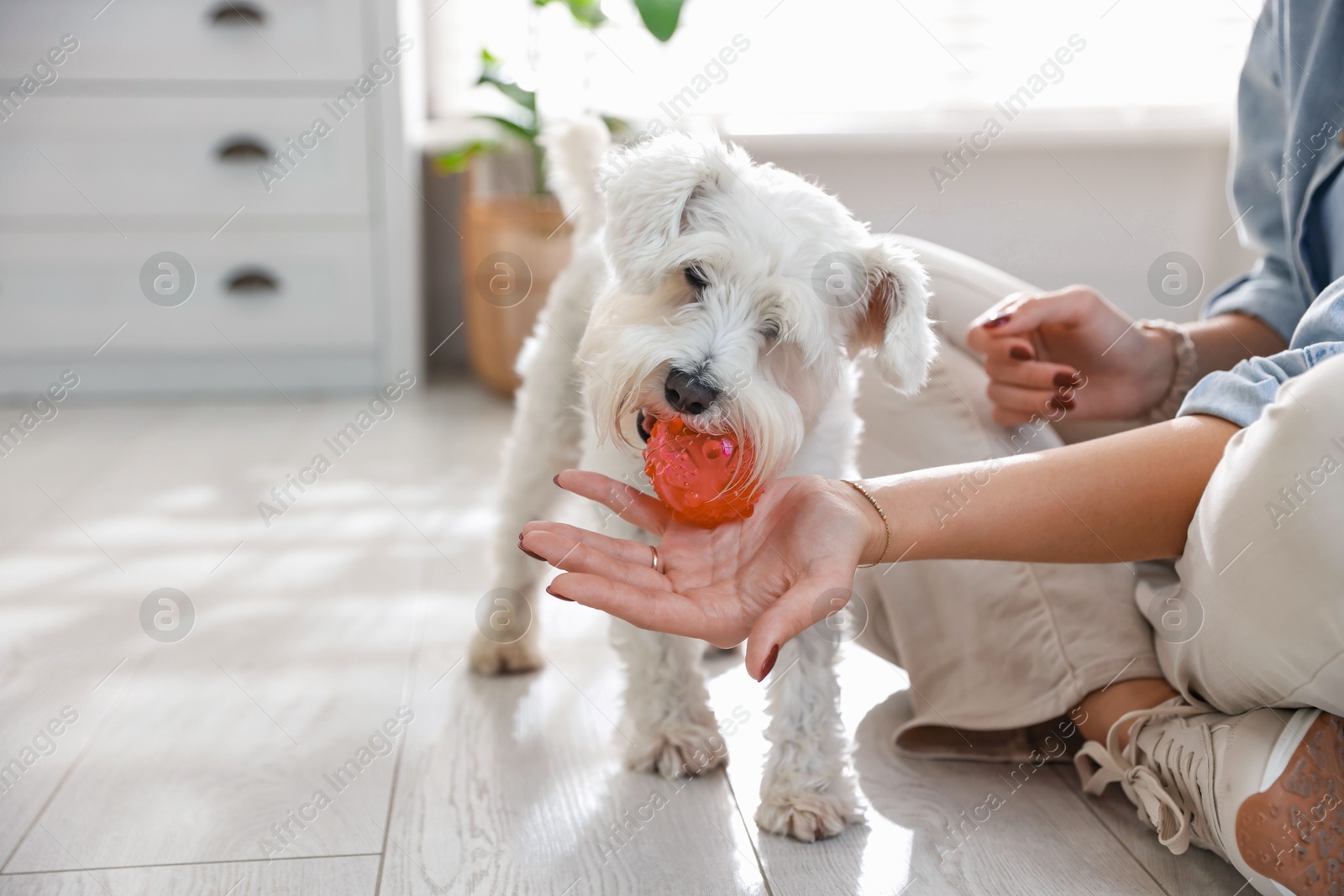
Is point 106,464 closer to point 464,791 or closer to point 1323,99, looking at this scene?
point 464,791

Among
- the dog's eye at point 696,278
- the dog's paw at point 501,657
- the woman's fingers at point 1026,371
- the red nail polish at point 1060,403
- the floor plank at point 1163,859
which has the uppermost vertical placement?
the dog's eye at point 696,278

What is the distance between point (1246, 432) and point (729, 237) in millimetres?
496

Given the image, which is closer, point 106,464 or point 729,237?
point 729,237

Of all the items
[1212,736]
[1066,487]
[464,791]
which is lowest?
[464,791]

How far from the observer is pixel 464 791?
112 cm

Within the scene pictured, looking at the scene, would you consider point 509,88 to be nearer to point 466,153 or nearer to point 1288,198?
point 466,153

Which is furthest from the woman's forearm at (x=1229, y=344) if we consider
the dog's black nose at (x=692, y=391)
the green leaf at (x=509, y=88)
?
the green leaf at (x=509, y=88)

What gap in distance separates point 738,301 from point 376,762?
660 millimetres

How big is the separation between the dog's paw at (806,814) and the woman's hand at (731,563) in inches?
10.7

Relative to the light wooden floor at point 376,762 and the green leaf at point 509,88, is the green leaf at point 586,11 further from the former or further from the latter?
the light wooden floor at point 376,762

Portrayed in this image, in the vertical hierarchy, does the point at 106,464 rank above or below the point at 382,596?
below

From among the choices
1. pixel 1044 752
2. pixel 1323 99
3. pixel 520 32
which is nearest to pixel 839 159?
pixel 520 32

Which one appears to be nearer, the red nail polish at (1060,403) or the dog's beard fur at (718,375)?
the dog's beard fur at (718,375)

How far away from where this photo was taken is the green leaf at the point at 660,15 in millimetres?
2809
